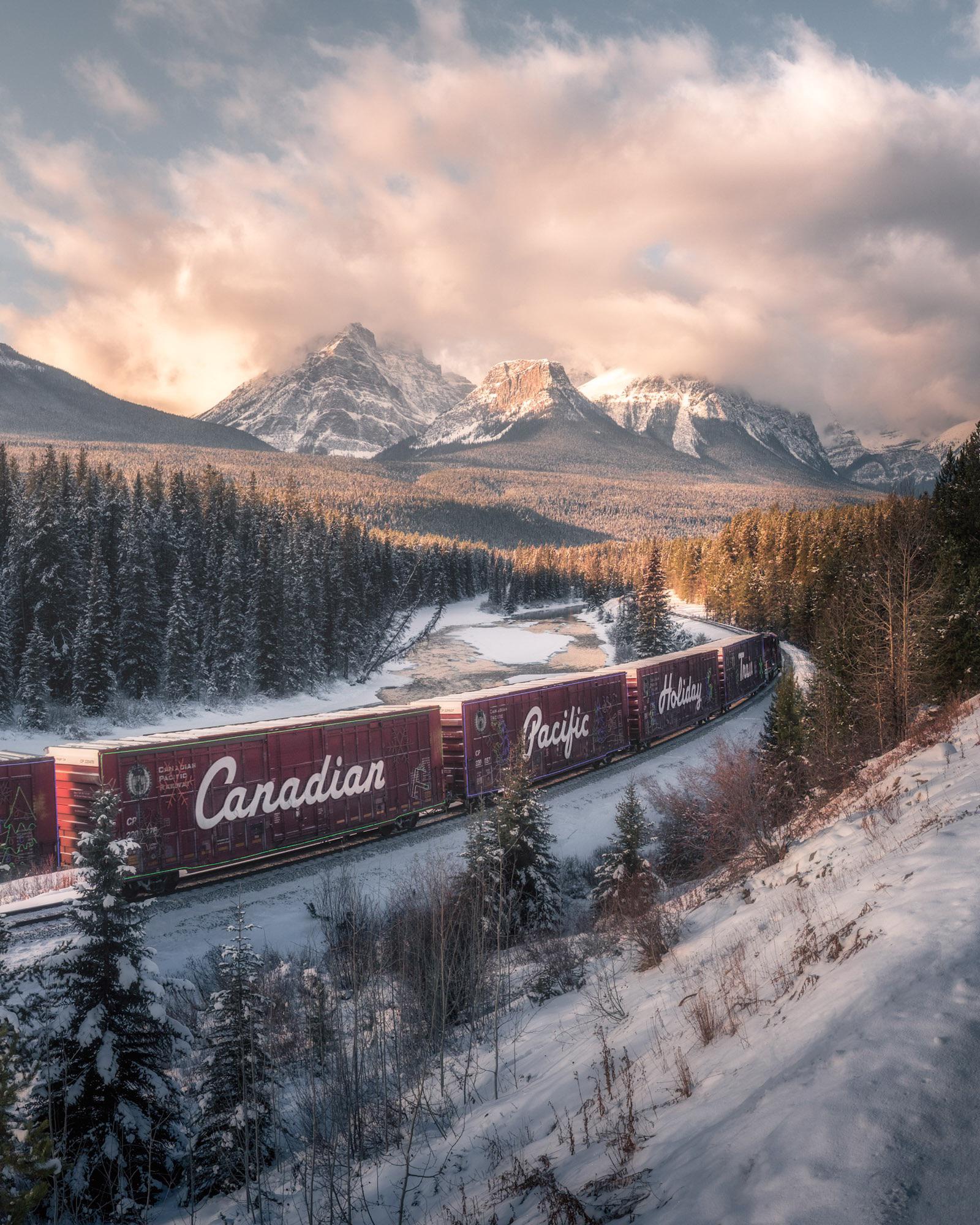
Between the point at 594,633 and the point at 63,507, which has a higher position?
the point at 63,507

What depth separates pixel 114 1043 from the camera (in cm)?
795

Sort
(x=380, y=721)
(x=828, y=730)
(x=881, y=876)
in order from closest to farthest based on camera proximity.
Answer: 1. (x=881, y=876)
2. (x=380, y=721)
3. (x=828, y=730)

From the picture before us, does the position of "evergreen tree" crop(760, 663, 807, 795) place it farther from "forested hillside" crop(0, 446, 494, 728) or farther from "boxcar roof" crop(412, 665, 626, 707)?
"forested hillside" crop(0, 446, 494, 728)

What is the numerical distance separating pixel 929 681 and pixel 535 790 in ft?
51.7

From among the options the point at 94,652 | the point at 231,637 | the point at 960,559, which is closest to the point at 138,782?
the point at 960,559

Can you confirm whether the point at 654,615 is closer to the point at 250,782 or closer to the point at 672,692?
the point at 672,692

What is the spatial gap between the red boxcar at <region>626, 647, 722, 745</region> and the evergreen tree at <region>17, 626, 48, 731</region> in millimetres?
36921

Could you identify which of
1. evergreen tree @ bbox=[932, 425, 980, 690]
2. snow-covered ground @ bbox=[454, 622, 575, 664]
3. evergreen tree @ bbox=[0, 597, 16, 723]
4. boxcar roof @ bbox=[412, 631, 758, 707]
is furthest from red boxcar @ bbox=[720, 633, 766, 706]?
evergreen tree @ bbox=[0, 597, 16, 723]

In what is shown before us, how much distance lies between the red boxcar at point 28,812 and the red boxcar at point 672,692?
22791 millimetres

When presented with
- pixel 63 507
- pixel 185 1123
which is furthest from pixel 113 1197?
pixel 63 507

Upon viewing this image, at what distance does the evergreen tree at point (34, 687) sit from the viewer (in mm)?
43469

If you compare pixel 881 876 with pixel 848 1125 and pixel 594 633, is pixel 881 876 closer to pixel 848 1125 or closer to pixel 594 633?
pixel 848 1125

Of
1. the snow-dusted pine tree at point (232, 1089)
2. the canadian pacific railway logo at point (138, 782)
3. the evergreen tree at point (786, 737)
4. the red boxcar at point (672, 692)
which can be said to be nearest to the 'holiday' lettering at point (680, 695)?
the red boxcar at point (672, 692)

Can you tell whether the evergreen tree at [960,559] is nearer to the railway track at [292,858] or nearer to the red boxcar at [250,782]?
the railway track at [292,858]
